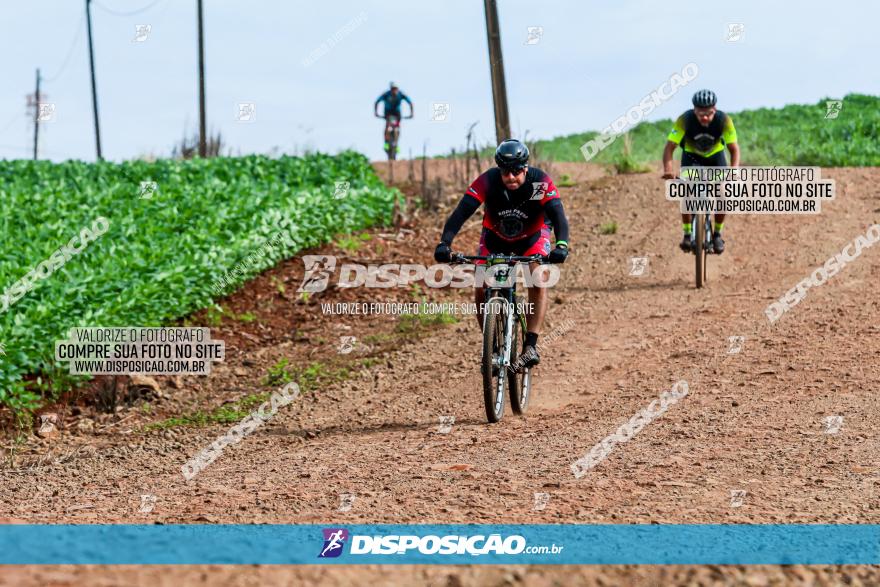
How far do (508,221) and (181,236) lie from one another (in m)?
8.58

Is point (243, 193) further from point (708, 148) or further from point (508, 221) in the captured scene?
point (508, 221)

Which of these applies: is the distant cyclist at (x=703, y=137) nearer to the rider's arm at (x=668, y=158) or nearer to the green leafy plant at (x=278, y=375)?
the rider's arm at (x=668, y=158)

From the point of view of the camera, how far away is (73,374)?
36.9 feet

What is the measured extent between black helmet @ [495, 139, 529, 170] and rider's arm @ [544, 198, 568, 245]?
442 millimetres

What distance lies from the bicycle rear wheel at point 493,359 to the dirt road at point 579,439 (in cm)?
24

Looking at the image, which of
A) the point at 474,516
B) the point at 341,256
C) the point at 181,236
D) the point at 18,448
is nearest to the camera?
the point at 474,516

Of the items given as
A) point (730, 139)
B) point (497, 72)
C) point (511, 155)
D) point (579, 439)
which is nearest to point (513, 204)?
point (511, 155)

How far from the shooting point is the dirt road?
17.4ft

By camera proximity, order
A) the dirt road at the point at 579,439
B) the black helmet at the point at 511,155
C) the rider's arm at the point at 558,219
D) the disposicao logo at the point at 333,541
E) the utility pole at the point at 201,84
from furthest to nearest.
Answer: the utility pole at the point at 201,84, the rider's arm at the point at 558,219, the black helmet at the point at 511,155, the dirt road at the point at 579,439, the disposicao logo at the point at 333,541

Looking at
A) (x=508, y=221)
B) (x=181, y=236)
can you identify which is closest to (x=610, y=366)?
(x=508, y=221)

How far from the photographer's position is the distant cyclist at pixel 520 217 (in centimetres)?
830

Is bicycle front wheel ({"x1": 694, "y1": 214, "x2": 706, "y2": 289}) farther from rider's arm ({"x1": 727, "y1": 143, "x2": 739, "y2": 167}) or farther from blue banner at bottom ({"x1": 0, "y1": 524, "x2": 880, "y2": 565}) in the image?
blue banner at bottom ({"x1": 0, "y1": 524, "x2": 880, "y2": 565})

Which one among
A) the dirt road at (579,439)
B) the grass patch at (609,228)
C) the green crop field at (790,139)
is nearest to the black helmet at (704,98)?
the dirt road at (579,439)

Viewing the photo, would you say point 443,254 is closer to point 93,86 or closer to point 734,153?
point 734,153
